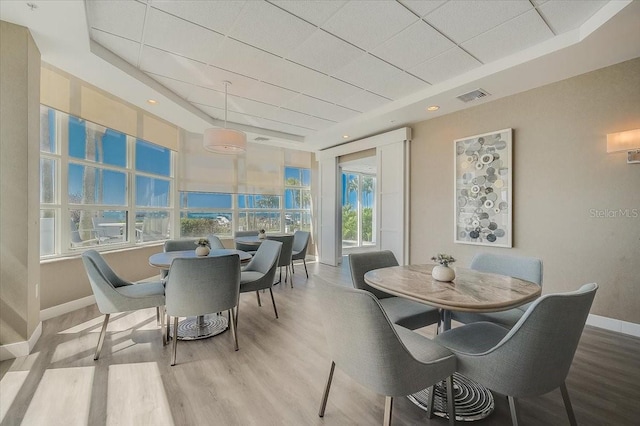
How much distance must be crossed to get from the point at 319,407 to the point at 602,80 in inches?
169

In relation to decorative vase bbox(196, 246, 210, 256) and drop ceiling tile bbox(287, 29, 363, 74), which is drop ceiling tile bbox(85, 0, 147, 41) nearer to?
drop ceiling tile bbox(287, 29, 363, 74)

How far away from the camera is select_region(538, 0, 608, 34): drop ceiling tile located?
2.25 metres

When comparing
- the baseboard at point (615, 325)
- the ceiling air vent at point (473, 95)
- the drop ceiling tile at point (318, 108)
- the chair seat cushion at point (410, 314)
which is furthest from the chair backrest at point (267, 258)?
the baseboard at point (615, 325)

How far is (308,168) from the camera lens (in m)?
7.64

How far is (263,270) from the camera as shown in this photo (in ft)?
11.5

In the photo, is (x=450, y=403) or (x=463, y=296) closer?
(x=450, y=403)

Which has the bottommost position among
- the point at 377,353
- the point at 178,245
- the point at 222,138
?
the point at 377,353

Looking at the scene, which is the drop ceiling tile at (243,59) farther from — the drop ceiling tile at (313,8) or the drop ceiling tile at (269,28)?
the drop ceiling tile at (313,8)

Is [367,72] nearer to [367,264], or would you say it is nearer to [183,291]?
[367,264]

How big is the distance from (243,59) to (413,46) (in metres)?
1.82

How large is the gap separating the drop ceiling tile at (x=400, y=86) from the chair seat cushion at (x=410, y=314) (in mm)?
2725

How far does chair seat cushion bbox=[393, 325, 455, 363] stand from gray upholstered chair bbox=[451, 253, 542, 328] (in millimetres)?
654

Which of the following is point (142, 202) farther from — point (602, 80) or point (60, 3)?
point (602, 80)

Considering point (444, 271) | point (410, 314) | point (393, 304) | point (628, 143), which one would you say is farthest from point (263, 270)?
point (628, 143)
